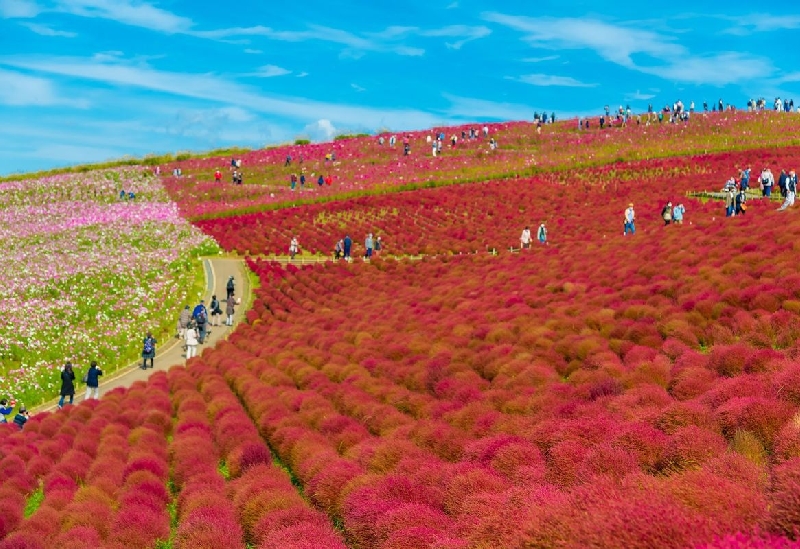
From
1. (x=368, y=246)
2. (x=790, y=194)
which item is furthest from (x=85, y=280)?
(x=790, y=194)

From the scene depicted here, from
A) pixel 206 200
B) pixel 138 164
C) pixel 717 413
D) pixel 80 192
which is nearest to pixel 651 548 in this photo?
pixel 717 413

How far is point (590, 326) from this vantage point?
16344 mm

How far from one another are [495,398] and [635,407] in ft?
9.88

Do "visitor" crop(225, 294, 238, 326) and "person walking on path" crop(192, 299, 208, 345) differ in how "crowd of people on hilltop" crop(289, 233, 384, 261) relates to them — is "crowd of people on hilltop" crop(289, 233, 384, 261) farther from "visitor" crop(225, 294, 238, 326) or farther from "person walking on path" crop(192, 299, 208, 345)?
"person walking on path" crop(192, 299, 208, 345)

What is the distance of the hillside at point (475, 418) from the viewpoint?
648 centimetres

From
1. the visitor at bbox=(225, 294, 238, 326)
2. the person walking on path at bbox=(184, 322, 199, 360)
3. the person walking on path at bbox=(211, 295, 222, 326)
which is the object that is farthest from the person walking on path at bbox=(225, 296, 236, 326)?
the person walking on path at bbox=(184, 322, 199, 360)

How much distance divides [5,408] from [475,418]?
54.3 feet

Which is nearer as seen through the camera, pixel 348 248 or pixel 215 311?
pixel 215 311

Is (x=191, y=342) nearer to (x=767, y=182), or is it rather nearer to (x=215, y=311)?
(x=215, y=311)

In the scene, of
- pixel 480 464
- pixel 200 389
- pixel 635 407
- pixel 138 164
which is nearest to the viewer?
pixel 480 464

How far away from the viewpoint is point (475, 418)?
11430mm

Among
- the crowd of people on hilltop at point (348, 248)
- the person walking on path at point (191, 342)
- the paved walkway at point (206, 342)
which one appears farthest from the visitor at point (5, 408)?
the crowd of people on hilltop at point (348, 248)

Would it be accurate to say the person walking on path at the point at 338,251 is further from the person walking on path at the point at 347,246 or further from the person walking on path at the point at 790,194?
the person walking on path at the point at 790,194

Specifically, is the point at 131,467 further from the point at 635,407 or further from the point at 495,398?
the point at 635,407
